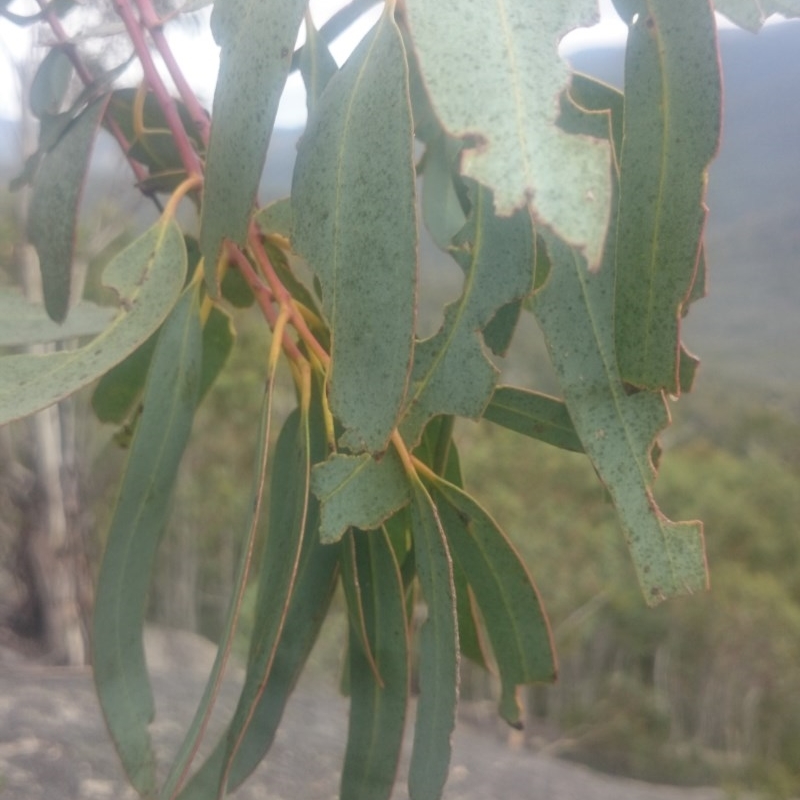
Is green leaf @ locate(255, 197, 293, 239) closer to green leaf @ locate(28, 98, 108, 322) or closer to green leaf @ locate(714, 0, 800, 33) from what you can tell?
green leaf @ locate(28, 98, 108, 322)

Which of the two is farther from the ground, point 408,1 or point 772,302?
point 772,302

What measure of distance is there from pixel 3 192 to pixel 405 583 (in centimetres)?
271

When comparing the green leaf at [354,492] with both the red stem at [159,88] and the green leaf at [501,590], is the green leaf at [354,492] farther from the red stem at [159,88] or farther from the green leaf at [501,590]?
the red stem at [159,88]

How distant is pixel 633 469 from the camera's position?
0.32 metres

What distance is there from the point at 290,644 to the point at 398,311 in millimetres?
234

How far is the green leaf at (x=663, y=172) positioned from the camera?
285mm

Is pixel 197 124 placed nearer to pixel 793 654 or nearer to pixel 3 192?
pixel 3 192

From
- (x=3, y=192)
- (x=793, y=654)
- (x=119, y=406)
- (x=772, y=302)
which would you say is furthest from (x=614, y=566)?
(x=119, y=406)

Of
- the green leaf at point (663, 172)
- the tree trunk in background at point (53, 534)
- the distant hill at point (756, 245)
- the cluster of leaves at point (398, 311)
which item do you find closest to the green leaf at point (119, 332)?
the cluster of leaves at point (398, 311)

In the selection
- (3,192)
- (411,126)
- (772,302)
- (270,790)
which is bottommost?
(270,790)

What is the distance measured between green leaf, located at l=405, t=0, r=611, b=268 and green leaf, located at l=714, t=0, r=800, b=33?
177 millimetres

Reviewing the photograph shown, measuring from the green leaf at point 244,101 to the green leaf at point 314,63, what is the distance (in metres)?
0.10

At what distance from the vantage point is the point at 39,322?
476 millimetres

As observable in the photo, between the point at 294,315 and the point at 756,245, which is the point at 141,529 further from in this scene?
the point at 756,245
